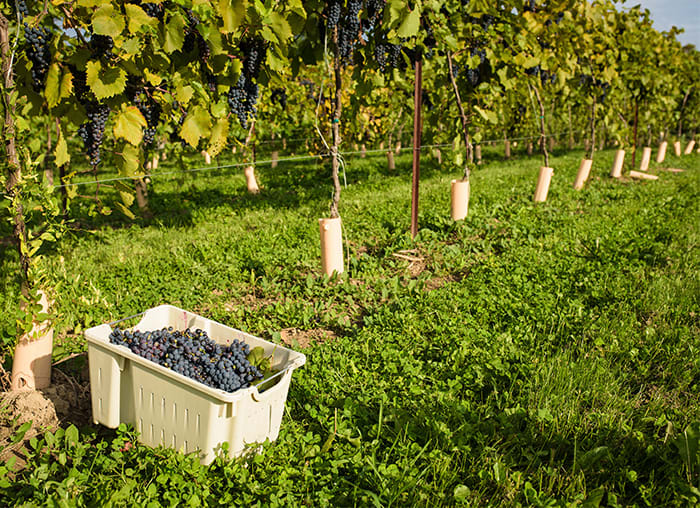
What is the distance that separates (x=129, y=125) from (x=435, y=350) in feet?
7.55

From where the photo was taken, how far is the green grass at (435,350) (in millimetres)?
2164

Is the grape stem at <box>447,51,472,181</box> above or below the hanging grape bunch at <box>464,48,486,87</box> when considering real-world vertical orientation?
below

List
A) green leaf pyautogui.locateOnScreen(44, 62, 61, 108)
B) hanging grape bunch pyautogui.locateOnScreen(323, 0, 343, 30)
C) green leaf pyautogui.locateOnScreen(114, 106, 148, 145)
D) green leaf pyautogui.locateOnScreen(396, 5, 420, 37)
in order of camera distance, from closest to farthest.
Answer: green leaf pyautogui.locateOnScreen(44, 62, 61, 108), green leaf pyautogui.locateOnScreen(114, 106, 148, 145), green leaf pyautogui.locateOnScreen(396, 5, 420, 37), hanging grape bunch pyautogui.locateOnScreen(323, 0, 343, 30)

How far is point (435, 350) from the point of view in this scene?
3256 mm

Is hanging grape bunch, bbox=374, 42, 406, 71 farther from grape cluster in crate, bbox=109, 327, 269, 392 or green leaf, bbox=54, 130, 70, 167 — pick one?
grape cluster in crate, bbox=109, 327, 269, 392

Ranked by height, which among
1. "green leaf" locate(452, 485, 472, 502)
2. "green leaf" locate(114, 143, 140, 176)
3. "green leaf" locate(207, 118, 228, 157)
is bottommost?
"green leaf" locate(452, 485, 472, 502)

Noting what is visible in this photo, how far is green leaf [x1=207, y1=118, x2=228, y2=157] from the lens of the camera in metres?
3.27

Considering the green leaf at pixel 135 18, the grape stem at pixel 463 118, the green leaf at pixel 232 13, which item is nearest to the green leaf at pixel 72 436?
the green leaf at pixel 135 18

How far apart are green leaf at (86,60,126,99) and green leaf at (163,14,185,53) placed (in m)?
0.39

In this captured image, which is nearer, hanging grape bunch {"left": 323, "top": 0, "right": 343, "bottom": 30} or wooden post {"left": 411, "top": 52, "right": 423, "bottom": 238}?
hanging grape bunch {"left": 323, "top": 0, "right": 343, "bottom": 30}

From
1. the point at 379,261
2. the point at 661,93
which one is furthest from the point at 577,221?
the point at 661,93

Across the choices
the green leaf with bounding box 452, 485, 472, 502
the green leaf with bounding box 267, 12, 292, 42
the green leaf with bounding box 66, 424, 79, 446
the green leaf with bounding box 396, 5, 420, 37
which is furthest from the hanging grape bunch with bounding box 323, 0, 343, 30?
the green leaf with bounding box 452, 485, 472, 502

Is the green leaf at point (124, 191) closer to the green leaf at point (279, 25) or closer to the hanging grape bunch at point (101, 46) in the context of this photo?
the hanging grape bunch at point (101, 46)

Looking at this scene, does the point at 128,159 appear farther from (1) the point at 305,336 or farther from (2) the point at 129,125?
(1) the point at 305,336
